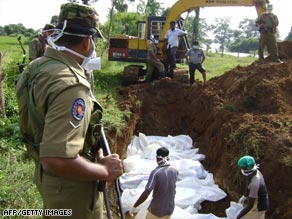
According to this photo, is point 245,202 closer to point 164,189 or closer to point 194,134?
point 164,189

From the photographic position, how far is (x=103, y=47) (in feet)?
72.9

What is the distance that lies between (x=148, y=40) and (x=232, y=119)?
21.3 feet

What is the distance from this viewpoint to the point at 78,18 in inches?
86.9

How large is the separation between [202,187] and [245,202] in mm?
1328

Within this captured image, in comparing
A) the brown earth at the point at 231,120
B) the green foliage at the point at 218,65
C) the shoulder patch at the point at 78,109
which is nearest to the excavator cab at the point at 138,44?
the brown earth at the point at 231,120

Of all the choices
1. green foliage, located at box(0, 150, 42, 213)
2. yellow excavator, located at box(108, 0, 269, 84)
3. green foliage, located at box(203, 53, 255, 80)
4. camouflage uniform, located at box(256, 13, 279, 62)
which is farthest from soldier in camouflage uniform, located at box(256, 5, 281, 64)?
green foliage, located at box(0, 150, 42, 213)

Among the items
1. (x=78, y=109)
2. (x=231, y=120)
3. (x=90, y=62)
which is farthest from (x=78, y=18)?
(x=231, y=120)

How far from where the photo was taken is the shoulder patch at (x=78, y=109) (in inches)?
74.3

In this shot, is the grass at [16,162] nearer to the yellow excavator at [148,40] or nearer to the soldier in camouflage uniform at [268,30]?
the yellow excavator at [148,40]

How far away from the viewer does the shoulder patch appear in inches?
74.3

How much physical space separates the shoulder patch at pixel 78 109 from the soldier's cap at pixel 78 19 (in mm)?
477

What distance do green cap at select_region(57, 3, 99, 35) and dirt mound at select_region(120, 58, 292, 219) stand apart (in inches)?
176

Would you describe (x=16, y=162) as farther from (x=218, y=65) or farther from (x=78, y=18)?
(x=218, y=65)

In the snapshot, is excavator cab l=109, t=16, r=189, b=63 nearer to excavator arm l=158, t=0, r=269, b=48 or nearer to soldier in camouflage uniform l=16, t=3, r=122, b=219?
excavator arm l=158, t=0, r=269, b=48
